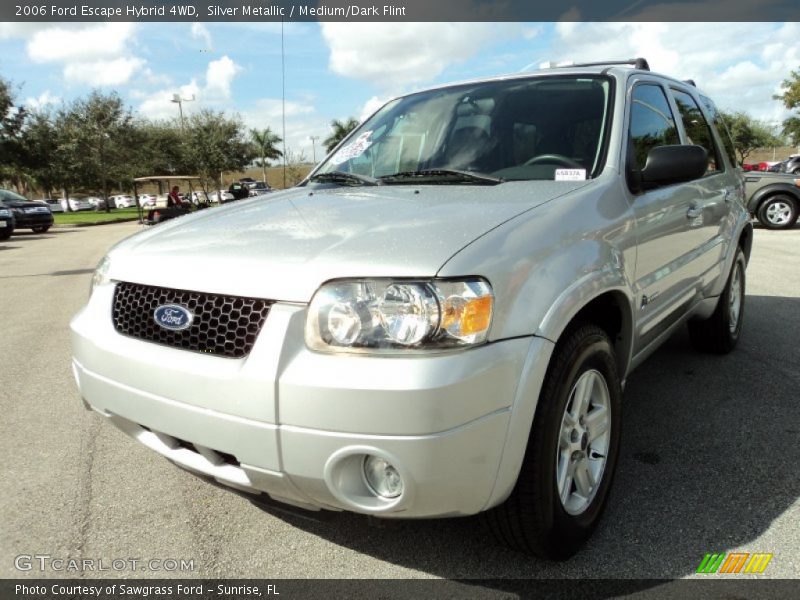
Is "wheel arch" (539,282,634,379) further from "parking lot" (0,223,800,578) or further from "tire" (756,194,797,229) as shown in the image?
"tire" (756,194,797,229)

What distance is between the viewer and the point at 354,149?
3.50 m

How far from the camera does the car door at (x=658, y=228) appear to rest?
2.74 m

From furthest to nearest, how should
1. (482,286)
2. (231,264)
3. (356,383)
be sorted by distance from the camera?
(231,264), (482,286), (356,383)

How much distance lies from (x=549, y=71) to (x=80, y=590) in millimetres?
3166

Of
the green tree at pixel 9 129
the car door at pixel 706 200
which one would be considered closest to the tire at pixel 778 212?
the car door at pixel 706 200

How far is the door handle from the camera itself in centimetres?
329

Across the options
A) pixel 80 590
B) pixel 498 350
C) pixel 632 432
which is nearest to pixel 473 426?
pixel 498 350

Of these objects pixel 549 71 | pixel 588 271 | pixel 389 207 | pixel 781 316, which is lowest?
pixel 781 316

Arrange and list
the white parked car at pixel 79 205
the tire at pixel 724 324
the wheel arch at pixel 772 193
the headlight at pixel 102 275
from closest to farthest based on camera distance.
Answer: the headlight at pixel 102 275, the tire at pixel 724 324, the wheel arch at pixel 772 193, the white parked car at pixel 79 205

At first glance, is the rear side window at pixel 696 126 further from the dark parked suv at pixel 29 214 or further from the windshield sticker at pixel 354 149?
the dark parked suv at pixel 29 214

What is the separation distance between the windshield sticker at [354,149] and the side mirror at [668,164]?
4.79ft

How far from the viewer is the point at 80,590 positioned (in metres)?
2.14

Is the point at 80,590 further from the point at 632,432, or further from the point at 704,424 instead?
the point at 704,424

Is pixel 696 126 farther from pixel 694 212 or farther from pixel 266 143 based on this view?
pixel 266 143
